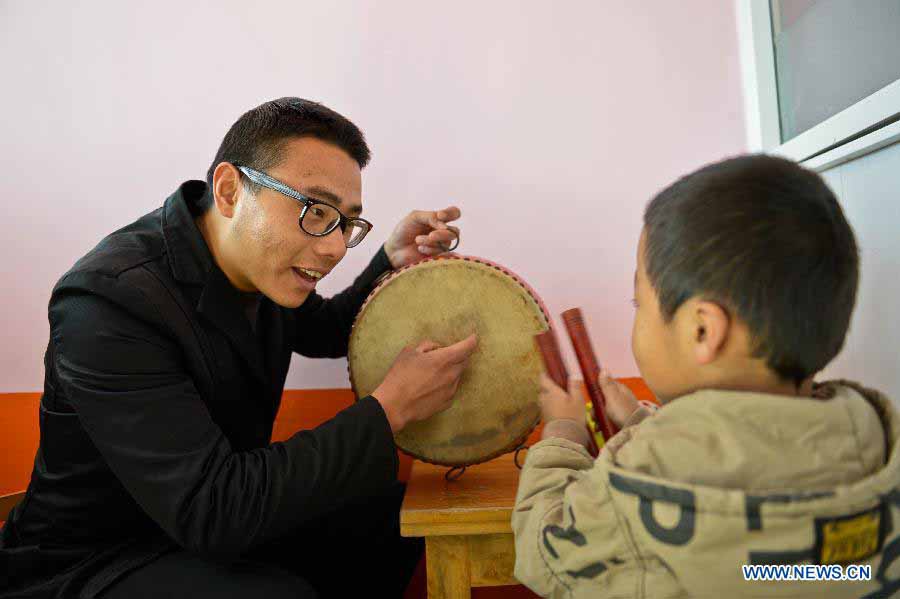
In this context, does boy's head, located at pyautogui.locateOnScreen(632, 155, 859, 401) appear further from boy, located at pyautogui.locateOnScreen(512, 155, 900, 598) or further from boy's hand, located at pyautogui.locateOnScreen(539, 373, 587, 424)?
boy's hand, located at pyautogui.locateOnScreen(539, 373, 587, 424)

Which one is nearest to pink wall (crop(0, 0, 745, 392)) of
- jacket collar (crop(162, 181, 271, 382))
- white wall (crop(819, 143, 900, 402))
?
white wall (crop(819, 143, 900, 402))

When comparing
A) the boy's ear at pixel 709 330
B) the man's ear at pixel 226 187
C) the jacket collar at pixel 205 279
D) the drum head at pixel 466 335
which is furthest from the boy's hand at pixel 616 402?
the man's ear at pixel 226 187

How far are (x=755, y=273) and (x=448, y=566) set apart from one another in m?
0.68

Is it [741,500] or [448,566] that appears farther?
[448,566]

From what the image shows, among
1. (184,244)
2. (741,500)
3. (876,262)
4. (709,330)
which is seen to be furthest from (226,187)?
(876,262)

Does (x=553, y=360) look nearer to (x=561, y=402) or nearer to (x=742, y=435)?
(x=561, y=402)

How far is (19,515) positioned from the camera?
3.92 feet

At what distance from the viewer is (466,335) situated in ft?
3.95

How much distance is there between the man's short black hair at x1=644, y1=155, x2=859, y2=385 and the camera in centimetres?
74

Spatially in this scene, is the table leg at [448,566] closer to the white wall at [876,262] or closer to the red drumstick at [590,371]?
the red drumstick at [590,371]

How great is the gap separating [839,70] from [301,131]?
111 cm

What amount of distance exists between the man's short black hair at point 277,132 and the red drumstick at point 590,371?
554mm

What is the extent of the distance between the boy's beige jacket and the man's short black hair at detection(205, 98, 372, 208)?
2.60 ft

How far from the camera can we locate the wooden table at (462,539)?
1.07 m
